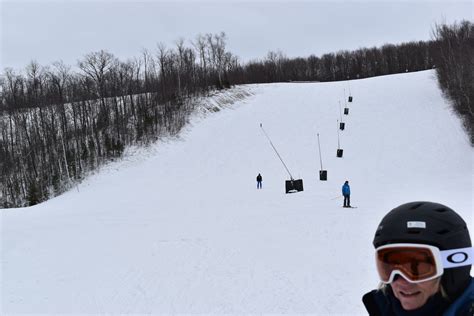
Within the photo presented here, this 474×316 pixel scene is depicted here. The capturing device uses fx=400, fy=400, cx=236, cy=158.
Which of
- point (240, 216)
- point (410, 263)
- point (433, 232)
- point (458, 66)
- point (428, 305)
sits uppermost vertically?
point (458, 66)

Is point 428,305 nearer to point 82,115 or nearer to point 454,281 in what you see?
point 454,281

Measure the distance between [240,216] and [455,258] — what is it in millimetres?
16190

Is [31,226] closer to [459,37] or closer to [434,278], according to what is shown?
[434,278]

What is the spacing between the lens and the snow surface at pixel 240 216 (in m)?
9.86

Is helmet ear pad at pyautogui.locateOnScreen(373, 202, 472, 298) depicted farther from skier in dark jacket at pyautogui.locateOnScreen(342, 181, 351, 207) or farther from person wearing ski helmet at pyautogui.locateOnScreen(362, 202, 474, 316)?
skier in dark jacket at pyautogui.locateOnScreen(342, 181, 351, 207)

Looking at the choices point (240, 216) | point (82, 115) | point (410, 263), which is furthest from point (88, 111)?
point (410, 263)

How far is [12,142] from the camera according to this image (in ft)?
170

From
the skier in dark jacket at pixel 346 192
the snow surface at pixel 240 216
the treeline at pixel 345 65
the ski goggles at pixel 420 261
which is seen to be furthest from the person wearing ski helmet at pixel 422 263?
the treeline at pixel 345 65

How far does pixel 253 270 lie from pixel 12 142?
50.8 meters

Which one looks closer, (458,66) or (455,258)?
(455,258)

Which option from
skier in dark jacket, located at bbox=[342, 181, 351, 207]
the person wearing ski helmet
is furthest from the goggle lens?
skier in dark jacket, located at bbox=[342, 181, 351, 207]

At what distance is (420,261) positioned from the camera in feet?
5.70

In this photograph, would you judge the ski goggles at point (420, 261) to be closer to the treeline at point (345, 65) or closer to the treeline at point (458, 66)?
the treeline at point (458, 66)

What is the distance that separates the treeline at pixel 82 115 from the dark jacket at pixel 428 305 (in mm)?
40045
